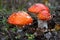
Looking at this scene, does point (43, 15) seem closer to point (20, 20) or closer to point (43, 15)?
point (43, 15)

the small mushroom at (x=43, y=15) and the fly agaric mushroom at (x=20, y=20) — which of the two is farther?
the small mushroom at (x=43, y=15)

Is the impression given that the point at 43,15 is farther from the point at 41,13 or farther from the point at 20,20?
the point at 20,20

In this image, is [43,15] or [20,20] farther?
[43,15]

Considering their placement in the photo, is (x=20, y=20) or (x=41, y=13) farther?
(x=41, y=13)

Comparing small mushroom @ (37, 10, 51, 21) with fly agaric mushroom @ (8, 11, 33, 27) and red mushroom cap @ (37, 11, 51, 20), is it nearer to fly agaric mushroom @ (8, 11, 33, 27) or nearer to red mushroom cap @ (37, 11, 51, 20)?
red mushroom cap @ (37, 11, 51, 20)

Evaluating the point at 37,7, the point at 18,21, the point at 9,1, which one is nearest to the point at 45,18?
the point at 37,7

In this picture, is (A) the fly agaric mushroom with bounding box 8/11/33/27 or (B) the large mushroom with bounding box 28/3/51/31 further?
(B) the large mushroom with bounding box 28/3/51/31

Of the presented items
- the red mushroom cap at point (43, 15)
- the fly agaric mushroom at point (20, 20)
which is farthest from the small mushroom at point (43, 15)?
the fly agaric mushroom at point (20, 20)

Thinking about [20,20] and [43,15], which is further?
[43,15]

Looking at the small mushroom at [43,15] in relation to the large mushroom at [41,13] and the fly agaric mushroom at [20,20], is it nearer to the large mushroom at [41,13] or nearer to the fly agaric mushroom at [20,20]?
the large mushroom at [41,13]

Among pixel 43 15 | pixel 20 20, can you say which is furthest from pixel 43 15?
pixel 20 20

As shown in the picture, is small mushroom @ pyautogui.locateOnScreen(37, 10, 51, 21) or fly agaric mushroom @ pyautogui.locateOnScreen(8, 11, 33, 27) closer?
fly agaric mushroom @ pyautogui.locateOnScreen(8, 11, 33, 27)

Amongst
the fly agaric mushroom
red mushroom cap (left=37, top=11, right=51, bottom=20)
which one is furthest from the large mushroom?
the fly agaric mushroom
